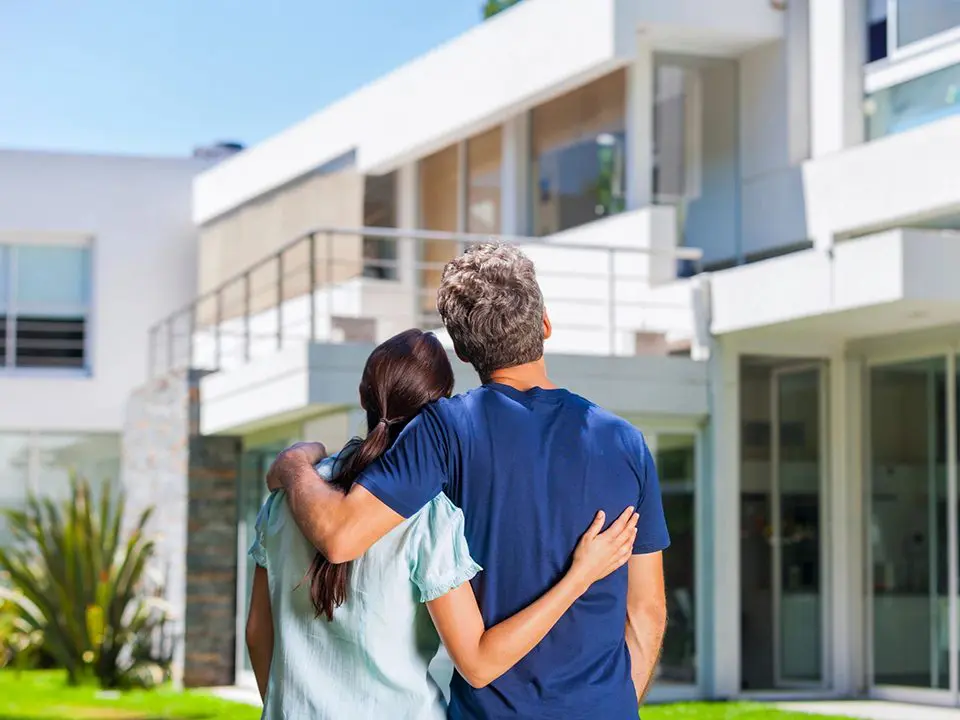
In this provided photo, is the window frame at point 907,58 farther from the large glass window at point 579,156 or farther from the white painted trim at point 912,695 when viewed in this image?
the white painted trim at point 912,695

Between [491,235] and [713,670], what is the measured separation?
16.1 feet

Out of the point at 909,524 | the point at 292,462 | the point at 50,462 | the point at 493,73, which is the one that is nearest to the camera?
the point at 292,462

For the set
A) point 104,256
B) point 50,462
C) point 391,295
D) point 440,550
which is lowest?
point 50,462

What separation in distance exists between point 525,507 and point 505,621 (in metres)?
0.19

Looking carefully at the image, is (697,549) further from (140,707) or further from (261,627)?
(261,627)

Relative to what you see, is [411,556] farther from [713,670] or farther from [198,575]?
[198,575]

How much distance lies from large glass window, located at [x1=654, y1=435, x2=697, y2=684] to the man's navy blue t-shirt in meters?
9.69

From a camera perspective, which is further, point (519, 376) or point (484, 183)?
point (484, 183)

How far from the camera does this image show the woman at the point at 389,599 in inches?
111

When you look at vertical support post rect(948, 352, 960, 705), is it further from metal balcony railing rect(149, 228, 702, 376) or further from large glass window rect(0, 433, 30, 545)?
large glass window rect(0, 433, 30, 545)

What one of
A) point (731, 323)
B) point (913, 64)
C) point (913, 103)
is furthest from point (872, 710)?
point (913, 64)

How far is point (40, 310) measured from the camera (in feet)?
69.3

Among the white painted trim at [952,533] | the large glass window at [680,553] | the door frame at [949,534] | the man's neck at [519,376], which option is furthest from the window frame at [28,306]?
the man's neck at [519,376]

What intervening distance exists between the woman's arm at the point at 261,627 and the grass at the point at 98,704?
8735 millimetres
